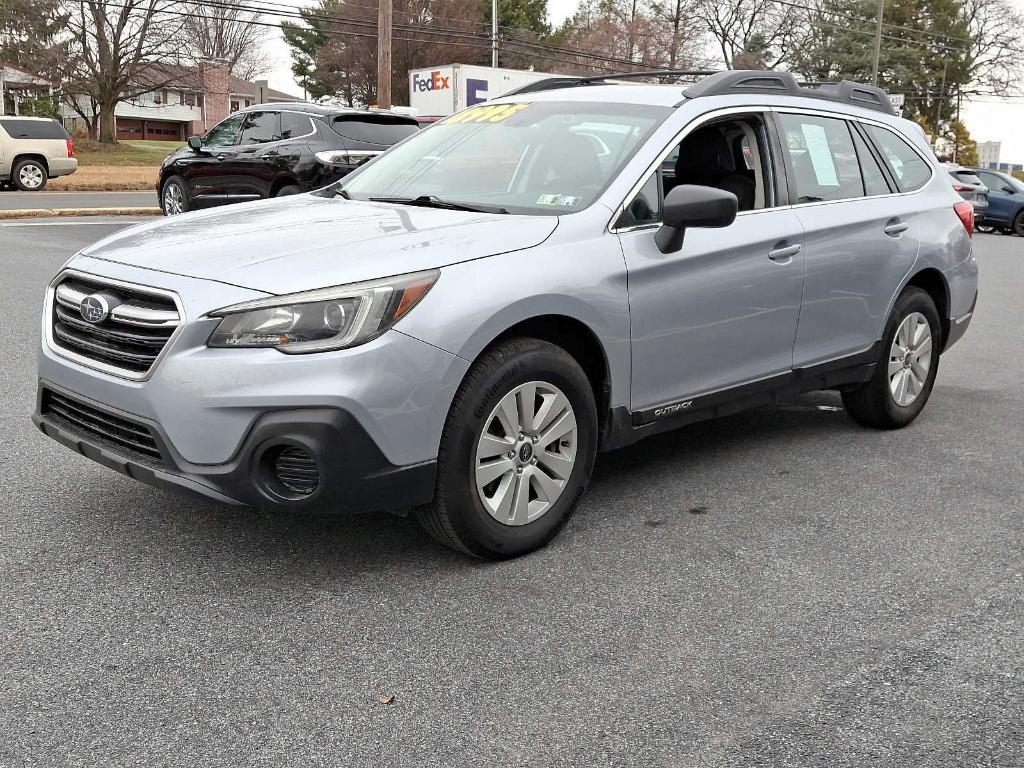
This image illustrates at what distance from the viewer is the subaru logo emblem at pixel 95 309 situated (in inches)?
144

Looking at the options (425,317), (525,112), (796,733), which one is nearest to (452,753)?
(796,733)

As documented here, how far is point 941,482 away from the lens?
506 centimetres

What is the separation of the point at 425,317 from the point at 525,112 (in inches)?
74.3

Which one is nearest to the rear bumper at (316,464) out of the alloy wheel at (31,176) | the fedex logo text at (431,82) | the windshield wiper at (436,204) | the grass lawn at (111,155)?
the windshield wiper at (436,204)

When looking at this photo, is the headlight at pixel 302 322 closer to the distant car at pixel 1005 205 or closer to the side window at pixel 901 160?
the side window at pixel 901 160

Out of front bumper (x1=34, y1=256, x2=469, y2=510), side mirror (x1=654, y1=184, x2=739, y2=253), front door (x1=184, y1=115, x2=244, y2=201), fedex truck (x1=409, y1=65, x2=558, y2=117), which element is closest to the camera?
front bumper (x1=34, y1=256, x2=469, y2=510)

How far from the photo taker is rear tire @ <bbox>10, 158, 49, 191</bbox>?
2481cm

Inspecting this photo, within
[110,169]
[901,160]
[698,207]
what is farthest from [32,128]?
[698,207]

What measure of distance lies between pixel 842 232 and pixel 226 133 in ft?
40.0

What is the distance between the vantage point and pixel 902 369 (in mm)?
5855

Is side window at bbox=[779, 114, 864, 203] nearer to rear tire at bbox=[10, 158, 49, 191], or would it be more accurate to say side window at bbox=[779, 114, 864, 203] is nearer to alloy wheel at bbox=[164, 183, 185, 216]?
alloy wheel at bbox=[164, 183, 185, 216]

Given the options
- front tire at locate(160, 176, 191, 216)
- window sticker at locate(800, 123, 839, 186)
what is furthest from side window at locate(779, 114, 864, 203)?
front tire at locate(160, 176, 191, 216)

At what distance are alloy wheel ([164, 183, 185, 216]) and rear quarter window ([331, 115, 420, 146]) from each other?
307cm

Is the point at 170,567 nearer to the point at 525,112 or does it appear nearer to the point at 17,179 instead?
the point at 525,112
